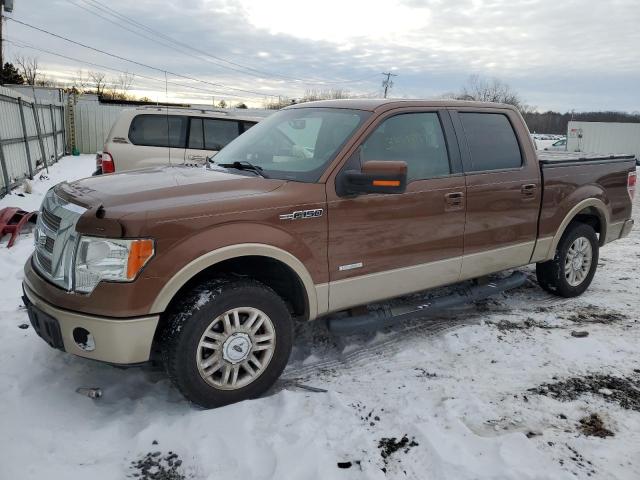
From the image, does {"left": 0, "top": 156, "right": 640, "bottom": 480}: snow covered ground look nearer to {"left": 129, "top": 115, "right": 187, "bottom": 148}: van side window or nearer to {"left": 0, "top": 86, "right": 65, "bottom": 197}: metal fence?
{"left": 129, "top": 115, "right": 187, "bottom": 148}: van side window

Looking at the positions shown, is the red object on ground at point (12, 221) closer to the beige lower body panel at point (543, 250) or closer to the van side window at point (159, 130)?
the van side window at point (159, 130)

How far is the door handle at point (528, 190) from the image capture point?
→ 4613 millimetres

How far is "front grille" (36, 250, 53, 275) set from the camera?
3079 millimetres

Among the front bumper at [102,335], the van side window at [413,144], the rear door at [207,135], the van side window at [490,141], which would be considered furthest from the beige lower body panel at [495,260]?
the rear door at [207,135]

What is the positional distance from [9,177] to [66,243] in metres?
8.67

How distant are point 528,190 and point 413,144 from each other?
138 cm

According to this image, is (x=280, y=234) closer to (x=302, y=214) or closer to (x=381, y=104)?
(x=302, y=214)

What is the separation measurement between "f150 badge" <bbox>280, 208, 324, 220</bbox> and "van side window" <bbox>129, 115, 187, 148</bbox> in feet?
20.6

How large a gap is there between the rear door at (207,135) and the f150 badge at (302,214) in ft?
20.3

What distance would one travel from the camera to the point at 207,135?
371 inches

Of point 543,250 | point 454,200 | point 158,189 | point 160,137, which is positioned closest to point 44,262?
point 158,189

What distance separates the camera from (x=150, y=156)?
8.65 meters

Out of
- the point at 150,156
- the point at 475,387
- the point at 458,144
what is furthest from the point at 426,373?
the point at 150,156

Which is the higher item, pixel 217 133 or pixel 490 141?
pixel 217 133
